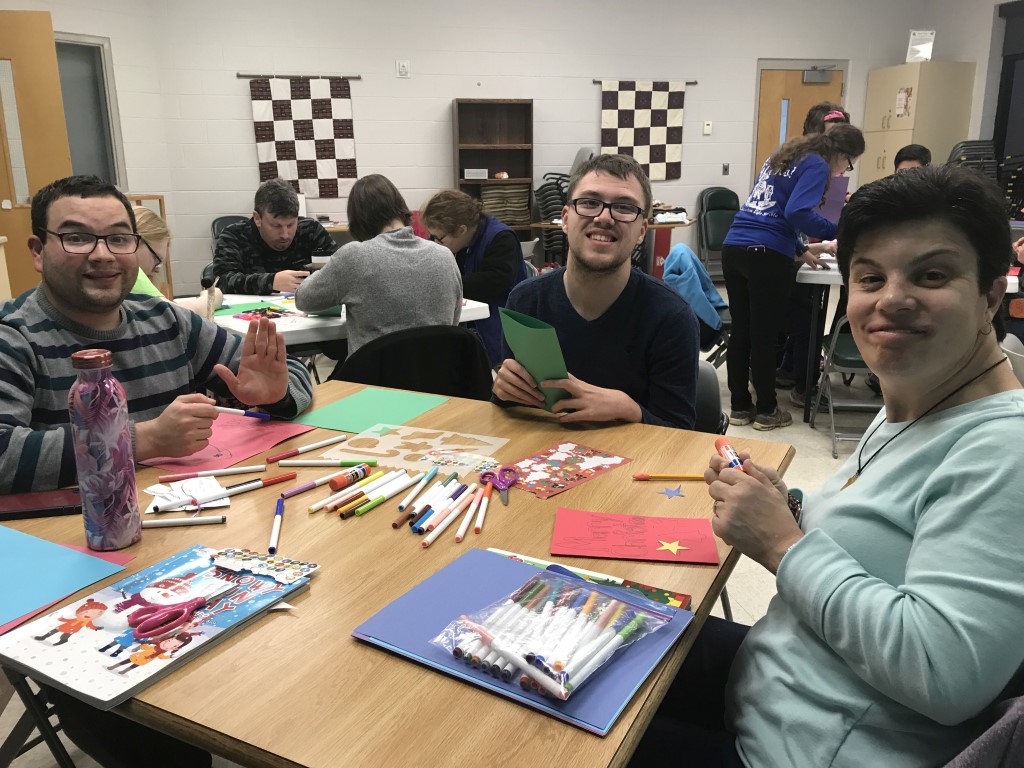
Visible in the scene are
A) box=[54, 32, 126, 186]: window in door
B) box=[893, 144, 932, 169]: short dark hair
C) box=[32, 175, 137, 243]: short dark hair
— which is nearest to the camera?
box=[32, 175, 137, 243]: short dark hair

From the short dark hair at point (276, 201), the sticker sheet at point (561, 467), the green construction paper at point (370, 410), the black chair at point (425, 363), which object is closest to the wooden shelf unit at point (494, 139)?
the short dark hair at point (276, 201)

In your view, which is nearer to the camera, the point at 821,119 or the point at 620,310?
the point at 620,310

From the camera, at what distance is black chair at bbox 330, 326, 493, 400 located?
2.09 m

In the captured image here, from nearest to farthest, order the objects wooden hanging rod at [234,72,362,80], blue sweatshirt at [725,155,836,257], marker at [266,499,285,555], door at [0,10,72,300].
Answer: marker at [266,499,285,555]
blue sweatshirt at [725,155,836,257]
door at [0,10,72,300]
wooden hanging rod at [234,72,362,80]

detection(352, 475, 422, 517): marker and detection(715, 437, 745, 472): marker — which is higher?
detection(715, 437, 745, 472): marker

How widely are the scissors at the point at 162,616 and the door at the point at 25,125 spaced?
487 cm

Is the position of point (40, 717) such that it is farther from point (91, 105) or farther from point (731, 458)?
point (91, 105)

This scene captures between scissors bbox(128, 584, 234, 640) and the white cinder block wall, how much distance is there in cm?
601

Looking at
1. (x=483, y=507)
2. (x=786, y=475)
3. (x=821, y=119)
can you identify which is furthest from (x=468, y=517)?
(x=821, y=119)

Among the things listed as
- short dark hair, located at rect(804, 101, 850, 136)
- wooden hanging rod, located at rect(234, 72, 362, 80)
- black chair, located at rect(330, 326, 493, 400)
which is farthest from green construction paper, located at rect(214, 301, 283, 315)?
wooden hanging rod, located at rect(234, 72, 362, 80)

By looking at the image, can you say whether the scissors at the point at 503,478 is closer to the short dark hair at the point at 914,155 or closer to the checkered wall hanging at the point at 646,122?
the short dark hair at the point at 914,155

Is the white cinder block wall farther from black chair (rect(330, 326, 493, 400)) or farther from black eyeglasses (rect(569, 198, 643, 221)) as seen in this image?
black eyeglasses (rect(569, 198, 643, 221))

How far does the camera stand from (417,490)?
134 cm

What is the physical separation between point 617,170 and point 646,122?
6.34m
